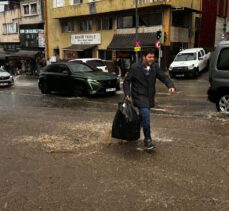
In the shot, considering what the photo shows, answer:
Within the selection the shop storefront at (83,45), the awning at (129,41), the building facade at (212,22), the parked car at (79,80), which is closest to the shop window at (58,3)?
the shop storefront at (83,45)

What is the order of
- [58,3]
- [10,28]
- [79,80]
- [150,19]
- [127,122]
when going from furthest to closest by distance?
[10,28] → [58,3] → [150,19] → [79,80] → [127,122]

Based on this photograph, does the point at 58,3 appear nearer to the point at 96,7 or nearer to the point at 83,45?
the point at 83,45

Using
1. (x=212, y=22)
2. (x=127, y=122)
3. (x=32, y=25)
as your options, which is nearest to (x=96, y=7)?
(x=212, y=22)

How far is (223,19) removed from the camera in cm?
3575

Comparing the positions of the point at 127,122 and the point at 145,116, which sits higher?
the point at 145,116

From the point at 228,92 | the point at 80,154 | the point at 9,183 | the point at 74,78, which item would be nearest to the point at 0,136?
the point at 80,154

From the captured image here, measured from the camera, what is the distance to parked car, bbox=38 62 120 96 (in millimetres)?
14211

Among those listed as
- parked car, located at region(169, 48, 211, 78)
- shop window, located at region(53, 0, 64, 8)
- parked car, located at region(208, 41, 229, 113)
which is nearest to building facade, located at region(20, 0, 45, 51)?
shop window, located at region(53, 0, 64, 8)

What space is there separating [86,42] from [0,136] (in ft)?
92.3

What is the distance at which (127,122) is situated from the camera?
19.6 feet

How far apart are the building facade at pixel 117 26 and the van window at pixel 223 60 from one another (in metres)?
15.1

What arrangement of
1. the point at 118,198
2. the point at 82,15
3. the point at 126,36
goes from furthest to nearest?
the point at 82,15, the point at 126,36, the point at 118,198

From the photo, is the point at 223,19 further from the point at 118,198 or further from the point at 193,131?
the point at 118,198

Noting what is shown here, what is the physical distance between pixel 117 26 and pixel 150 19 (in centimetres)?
380
